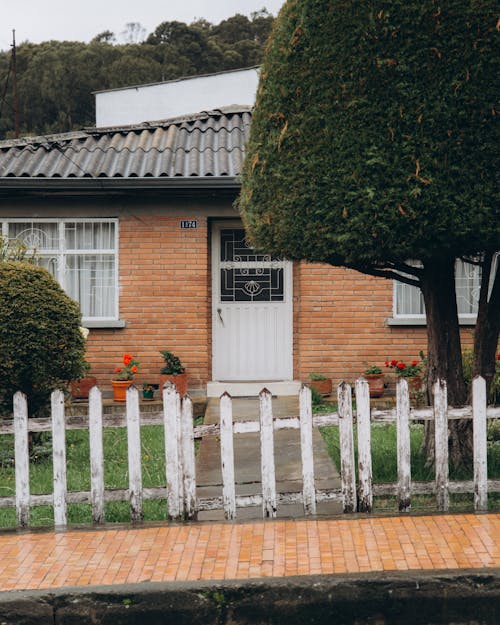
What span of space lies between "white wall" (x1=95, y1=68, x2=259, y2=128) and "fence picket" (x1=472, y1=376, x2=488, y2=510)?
15239mm

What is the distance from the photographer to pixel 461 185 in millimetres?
5391

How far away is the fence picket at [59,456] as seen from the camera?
5406mm

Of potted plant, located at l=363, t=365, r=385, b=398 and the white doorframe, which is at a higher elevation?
the white doorframe

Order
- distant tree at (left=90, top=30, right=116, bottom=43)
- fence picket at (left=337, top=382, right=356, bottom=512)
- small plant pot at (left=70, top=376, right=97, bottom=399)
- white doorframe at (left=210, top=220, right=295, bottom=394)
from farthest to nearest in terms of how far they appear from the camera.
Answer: distant tree at (left=90, top=30, right=116, bottom=43), white doorframe at (left=210, top=220, right=295, bottom=394), small plant pot at (left=70, top=376, right=97, bottom=399), fence picket at (left=337, top=382, right=356, bottom=512)

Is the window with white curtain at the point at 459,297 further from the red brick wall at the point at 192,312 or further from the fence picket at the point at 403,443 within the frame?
the fence picket at the point at 403,443

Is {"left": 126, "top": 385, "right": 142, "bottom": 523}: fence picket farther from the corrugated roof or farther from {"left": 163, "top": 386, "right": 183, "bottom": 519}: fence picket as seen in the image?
the corrugated roof

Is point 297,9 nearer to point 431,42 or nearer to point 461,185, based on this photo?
point 431,42

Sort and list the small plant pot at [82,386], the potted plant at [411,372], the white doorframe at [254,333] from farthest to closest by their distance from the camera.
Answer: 1. the white doorframe at [254,333]
2. the small plant pot at [82,386]
3. the potted plant at [411,372]

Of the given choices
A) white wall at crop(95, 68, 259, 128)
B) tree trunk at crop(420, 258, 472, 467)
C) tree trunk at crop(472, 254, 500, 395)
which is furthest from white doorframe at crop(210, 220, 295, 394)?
white wall at crop(95, 68, 259, 128)

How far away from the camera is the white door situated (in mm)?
11977

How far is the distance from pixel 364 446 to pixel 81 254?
731cm

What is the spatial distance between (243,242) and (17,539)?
736 cm

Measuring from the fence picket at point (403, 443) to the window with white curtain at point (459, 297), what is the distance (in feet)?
21.0

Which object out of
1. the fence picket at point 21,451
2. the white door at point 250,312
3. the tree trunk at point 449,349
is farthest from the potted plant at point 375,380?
the fence picket at point 21,451
